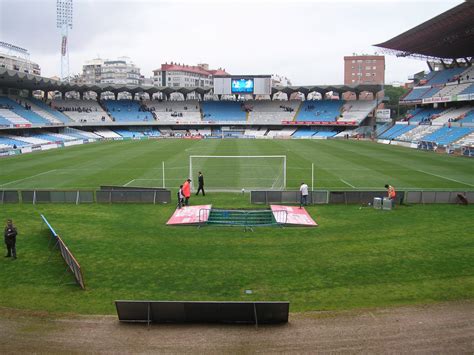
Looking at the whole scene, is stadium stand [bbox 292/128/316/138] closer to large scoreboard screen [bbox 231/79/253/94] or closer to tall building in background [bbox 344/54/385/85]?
large scoreboard screen [bbox 231/79/253/94]

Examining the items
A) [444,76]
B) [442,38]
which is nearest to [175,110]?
[444,76]

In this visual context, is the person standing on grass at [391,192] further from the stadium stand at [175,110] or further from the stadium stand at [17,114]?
the stadium stand at [175,110]

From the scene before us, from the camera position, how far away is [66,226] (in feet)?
61.8

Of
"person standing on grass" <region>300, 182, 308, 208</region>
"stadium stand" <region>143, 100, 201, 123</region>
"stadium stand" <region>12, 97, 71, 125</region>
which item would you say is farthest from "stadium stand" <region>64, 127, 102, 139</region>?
"person standing on grass" <region>300, 182, 308, 208</region>

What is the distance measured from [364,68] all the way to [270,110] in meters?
84.5

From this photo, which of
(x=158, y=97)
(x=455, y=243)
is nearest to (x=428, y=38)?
(x=455, y=243)

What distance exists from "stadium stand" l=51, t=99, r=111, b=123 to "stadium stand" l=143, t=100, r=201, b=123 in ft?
39.0

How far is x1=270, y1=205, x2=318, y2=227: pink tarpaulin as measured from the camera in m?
18.8

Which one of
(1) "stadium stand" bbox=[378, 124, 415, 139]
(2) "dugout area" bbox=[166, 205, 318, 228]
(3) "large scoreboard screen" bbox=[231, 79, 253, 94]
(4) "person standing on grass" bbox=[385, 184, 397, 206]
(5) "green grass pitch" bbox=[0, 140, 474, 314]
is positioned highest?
(3) "large scoreboard screen" bbox=[231, 79, 253, 94]

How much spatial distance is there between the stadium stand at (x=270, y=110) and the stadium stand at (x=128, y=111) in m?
23.4

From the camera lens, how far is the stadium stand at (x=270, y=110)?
96.1 meters

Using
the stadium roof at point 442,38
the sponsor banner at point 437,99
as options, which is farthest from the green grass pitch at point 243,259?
the sponsor banner at point 437,99

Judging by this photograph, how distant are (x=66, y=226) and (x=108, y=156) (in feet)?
101

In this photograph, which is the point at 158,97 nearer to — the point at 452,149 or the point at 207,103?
the point at 207,103
